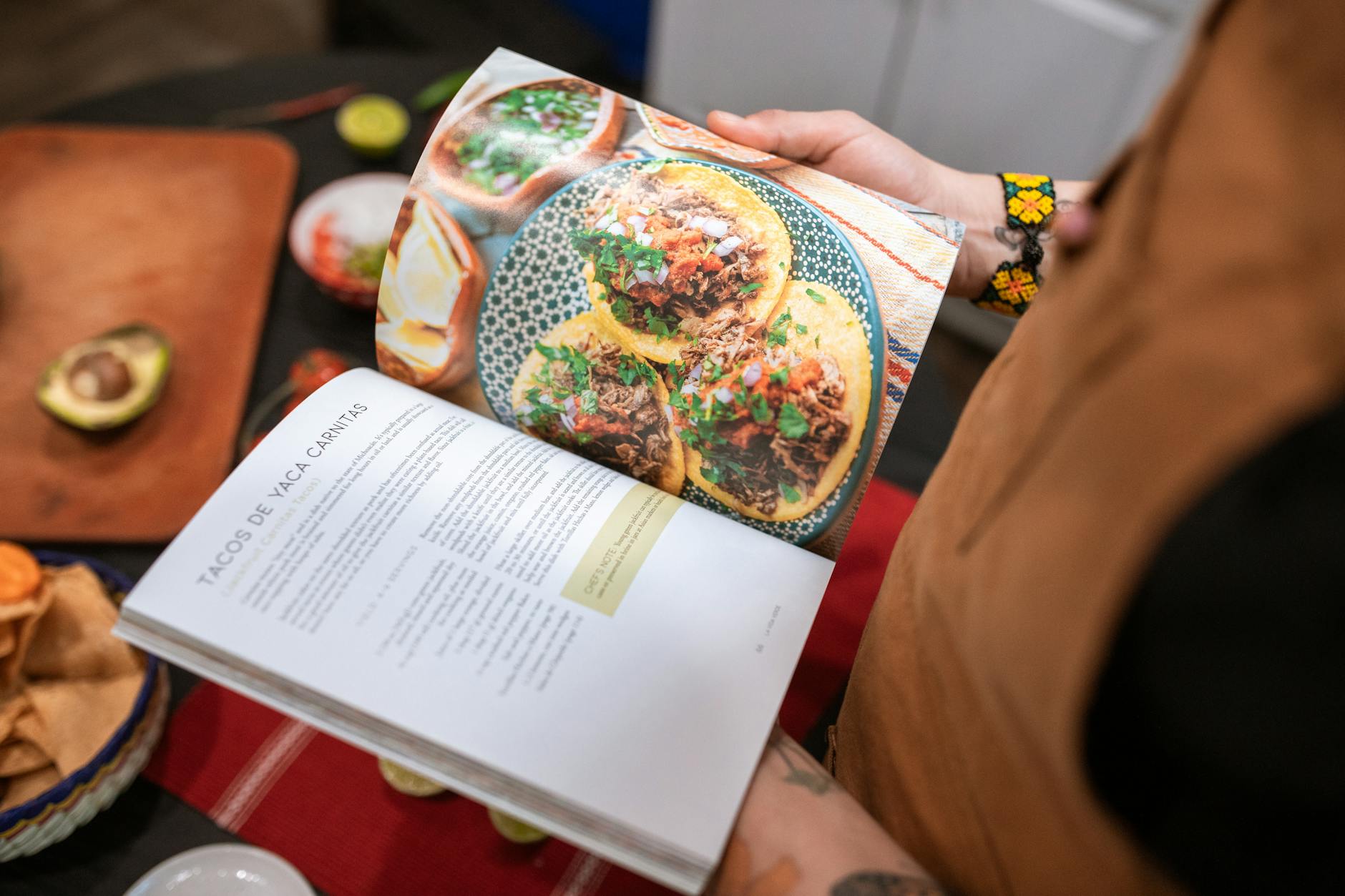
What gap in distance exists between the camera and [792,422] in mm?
555

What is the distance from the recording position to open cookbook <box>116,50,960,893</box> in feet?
1.45

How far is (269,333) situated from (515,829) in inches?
24.3

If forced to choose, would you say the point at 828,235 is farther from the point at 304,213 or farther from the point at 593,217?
the point at 304,213

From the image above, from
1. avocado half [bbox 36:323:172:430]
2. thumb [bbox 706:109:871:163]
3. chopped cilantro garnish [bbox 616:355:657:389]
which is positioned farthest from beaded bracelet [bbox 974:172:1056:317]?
avocado half [bbox 36:323:172:430]

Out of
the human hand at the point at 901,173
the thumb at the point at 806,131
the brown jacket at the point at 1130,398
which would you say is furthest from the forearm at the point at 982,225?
the brown jacket at the point at 1130,398

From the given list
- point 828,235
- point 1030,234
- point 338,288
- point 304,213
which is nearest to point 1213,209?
point 828,235

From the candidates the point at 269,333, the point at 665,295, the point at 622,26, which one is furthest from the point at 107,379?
the point at 622,26

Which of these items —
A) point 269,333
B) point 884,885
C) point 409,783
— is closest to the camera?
point 884,885

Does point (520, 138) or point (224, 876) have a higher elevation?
point (520, 138)

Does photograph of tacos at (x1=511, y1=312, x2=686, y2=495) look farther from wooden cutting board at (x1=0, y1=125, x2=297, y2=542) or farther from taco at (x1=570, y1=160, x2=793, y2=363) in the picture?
wooden cutting board at (x1=0, y1=125, x2=297, y2=542)

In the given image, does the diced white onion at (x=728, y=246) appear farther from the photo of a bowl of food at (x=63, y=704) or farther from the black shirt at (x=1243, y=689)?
the photo of a bowl of food at (x=63, y=704)

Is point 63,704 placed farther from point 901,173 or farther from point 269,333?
point 901,173

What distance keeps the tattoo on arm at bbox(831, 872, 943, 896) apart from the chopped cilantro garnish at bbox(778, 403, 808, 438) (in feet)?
0.85

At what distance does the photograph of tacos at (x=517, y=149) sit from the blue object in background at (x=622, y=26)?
1647 mm
